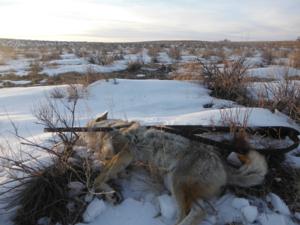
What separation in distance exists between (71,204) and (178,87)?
4.45m

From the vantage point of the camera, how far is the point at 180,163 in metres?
3.21

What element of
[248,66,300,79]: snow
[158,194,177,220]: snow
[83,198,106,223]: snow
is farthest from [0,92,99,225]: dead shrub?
[248,66,300,79]: snow

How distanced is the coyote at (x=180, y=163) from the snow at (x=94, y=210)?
13 cm

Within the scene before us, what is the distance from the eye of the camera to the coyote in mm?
3037

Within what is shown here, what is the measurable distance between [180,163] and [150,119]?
179 cm

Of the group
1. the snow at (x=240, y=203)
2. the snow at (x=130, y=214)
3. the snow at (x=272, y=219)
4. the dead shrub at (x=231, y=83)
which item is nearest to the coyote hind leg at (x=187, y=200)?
the snow at (x=130, y=214)

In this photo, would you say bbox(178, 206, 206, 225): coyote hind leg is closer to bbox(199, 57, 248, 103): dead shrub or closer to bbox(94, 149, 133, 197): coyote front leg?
bbox(94, 149, 133, 197): coyote front leg

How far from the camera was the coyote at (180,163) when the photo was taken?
3.04 m

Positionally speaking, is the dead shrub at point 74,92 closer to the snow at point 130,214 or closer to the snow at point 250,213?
the snow at point 130,214

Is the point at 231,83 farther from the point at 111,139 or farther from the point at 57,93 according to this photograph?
the point at 111,139

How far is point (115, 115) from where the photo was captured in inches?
221

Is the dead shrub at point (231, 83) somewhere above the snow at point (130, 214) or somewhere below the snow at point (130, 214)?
above

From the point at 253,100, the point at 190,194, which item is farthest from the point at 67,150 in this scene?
the point at 253,100

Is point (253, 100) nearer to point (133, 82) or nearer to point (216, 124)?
point (216, 124)
